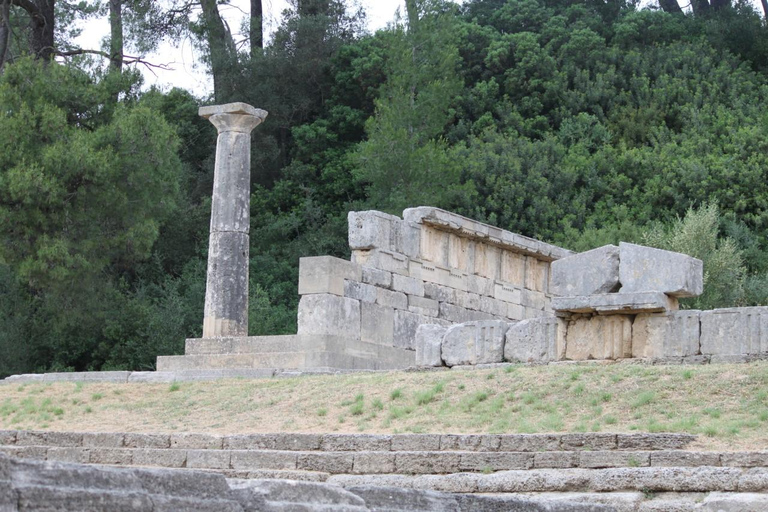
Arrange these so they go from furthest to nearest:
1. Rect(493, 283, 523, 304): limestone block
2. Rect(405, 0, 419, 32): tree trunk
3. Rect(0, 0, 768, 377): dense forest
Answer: Rect(405, 0, 419, 32): tree trunk, Rect(0, 0, 768, 377): dense forest, Rect(493, 283, 523, 304): limestone block

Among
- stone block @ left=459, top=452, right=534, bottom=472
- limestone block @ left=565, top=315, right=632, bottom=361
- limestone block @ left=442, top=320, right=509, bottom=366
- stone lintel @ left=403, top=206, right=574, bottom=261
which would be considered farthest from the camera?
stone lintel @ left=403, top=206, right=574, bottom=261

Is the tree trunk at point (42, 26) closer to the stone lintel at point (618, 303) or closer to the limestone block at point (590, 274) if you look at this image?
the limestone block at point (590, 274)

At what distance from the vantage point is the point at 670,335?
1361 cm

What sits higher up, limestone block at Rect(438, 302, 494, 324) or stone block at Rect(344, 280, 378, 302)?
stone block at Rect(344, 280, 378, 302)

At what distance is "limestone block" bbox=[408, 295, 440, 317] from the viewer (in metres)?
19.0

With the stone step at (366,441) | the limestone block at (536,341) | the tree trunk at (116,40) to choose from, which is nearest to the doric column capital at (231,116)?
the limestone block at (536,341)

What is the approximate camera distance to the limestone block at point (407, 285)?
18.7m

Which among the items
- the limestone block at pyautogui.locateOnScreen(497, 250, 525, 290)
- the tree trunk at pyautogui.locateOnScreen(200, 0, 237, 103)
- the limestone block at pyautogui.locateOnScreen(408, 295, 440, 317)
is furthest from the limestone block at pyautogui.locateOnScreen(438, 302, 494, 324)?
the tree trunk at pyautogui.locateOnScreen(200, 0, 237, 103)

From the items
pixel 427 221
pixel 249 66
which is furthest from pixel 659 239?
pixel 249 66

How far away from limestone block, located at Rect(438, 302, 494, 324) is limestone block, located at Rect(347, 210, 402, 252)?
1.72 m

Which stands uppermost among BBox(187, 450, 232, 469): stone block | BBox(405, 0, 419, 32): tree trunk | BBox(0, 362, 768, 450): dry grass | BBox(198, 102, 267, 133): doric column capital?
BBox(405, 0, 419, 32): tree trunk

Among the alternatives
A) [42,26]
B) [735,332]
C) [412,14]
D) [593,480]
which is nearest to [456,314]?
[735,332]

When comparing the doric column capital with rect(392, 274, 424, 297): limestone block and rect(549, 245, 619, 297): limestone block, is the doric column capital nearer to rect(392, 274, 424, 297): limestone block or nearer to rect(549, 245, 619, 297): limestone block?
rect(392, 274, 424, 297): limestone block

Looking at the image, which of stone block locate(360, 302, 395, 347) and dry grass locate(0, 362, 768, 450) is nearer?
dry grass locate(0, 362, 768, 450)
